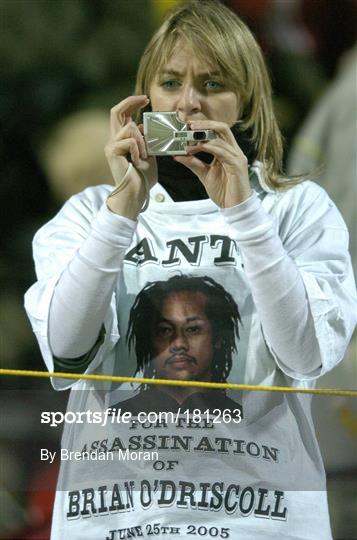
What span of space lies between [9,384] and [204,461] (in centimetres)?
33

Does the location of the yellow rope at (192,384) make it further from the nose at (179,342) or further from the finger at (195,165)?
the finger at (195,165)

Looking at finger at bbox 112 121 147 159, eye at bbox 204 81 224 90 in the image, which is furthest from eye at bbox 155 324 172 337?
Result: eye at bbox 204 81 224 90

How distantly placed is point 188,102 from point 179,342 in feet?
1.22

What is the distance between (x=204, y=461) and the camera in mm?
1444

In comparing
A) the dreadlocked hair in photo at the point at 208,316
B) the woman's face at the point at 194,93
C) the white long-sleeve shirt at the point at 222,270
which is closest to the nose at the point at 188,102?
the woman's face at the point at 194,93

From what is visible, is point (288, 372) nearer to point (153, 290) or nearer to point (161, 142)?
point (153, 290)

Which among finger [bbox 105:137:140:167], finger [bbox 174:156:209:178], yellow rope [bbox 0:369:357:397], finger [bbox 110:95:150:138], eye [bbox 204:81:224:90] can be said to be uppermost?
eye [bbox 204:81:224:90]

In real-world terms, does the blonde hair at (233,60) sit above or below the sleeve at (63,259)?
above

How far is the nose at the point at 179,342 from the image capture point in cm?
148

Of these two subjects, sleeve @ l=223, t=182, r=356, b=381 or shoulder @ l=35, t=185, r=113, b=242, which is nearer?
sleeve @ l=223, t=182, r=356, b=381

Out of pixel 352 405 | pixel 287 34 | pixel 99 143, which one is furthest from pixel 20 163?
pixel 352 405

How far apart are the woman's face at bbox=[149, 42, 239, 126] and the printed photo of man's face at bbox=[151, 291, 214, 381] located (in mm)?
279

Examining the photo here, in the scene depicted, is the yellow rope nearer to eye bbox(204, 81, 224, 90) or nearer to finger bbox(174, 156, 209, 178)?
finger bbox(174, 156, 209, 178)

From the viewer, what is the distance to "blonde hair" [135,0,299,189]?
148 cm
